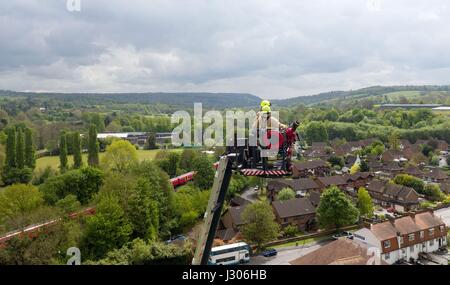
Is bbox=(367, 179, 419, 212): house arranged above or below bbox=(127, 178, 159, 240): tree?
below

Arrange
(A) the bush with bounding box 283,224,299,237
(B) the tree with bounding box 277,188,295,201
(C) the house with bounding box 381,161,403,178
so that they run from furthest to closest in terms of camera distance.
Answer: (C) the house with bounding box 381,161,403,178 → (B) the tree with bounding box 277,188,295,201 → (A) the bush with bounding box 283,224,299,237

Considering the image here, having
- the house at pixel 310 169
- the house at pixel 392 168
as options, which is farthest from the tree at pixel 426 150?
the house at pixel 310 169

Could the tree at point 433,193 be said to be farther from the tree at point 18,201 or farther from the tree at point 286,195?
the tree at point 18,201

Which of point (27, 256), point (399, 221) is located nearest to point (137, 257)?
point (27, 256)

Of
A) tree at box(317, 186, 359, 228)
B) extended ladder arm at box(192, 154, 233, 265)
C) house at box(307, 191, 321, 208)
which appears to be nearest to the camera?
extended ladder arm at box(192, 154, 233, 265)

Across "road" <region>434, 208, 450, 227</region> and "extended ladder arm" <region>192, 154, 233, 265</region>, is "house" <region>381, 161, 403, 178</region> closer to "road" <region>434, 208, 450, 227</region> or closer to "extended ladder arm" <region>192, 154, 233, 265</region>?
"road" <region>434, 208, 450, 227</region>

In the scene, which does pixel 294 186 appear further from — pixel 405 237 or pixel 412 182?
pixel 405 237

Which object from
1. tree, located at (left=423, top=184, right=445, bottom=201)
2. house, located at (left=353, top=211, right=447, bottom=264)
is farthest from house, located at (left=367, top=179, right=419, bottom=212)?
house, located at (left=353, top=211, right=447, bottom=264)
